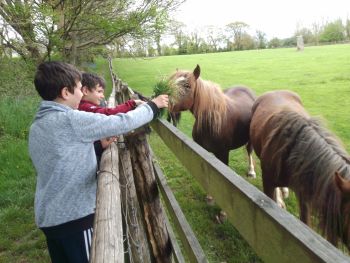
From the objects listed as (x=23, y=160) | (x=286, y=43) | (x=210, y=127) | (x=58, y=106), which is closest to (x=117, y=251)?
(x=58, y=106)

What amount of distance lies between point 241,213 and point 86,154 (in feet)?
3.90

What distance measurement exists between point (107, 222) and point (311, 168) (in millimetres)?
1567

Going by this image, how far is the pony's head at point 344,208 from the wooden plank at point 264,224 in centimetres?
70

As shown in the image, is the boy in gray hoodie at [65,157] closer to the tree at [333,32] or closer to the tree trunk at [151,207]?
the tree trunk at [151,207]

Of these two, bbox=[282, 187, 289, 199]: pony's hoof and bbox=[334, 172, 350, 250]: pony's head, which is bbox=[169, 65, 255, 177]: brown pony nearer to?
bbox=[282, 187, 289, 199]: pony's hoof

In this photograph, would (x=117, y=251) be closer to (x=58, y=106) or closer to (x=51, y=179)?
(x=51, y=179)

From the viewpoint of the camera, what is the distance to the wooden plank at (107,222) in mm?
1245

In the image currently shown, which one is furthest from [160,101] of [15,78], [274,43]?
[274,43]

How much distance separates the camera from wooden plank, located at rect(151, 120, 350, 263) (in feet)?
2.65

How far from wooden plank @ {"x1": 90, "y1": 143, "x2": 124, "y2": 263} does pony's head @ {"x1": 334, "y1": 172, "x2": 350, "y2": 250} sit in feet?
3.54

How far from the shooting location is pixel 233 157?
681cm

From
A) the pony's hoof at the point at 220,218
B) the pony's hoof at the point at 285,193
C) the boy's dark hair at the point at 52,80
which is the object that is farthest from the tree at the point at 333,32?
the boy's dark hair at the point at 52,80

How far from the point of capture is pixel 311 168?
245 centimetres

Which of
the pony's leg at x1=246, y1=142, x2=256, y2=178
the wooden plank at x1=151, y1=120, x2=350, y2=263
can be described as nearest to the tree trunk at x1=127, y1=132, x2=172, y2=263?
the wooden plank at x1=151, y1=120, x2=350, y2=263
